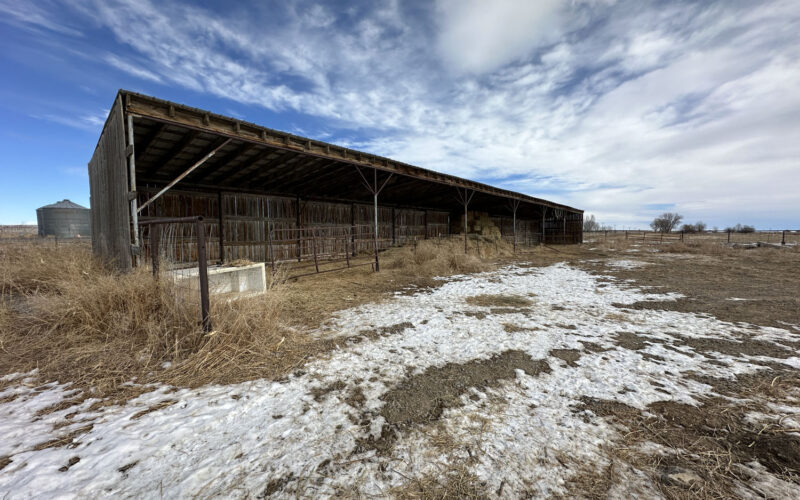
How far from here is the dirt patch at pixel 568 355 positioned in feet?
10.2

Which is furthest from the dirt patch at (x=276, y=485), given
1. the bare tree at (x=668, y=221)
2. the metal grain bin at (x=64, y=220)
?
the bare tree at (x=668, y=221)

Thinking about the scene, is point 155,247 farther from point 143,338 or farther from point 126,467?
point 126,467

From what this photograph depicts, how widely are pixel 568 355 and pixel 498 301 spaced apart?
258 cm

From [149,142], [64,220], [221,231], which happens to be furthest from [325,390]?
[64,220]

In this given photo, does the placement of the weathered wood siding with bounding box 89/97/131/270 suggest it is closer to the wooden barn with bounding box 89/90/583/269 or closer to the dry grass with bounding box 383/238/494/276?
the wooden barn with bounding box 89/90/583/269

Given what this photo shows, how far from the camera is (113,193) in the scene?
6.50 m

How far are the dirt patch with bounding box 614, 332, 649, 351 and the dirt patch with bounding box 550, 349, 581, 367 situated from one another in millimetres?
748

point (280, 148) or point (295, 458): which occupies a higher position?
point (280, 148)

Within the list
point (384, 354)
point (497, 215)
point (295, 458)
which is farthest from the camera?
point (497, 215)

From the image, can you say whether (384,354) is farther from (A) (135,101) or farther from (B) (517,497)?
(A) (135,101)

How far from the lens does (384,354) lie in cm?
331

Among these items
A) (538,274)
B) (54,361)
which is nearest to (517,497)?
(54,361)

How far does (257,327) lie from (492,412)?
2863 mm

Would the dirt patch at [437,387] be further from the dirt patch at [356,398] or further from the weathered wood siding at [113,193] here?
the weathered wood siding at [113,193]
